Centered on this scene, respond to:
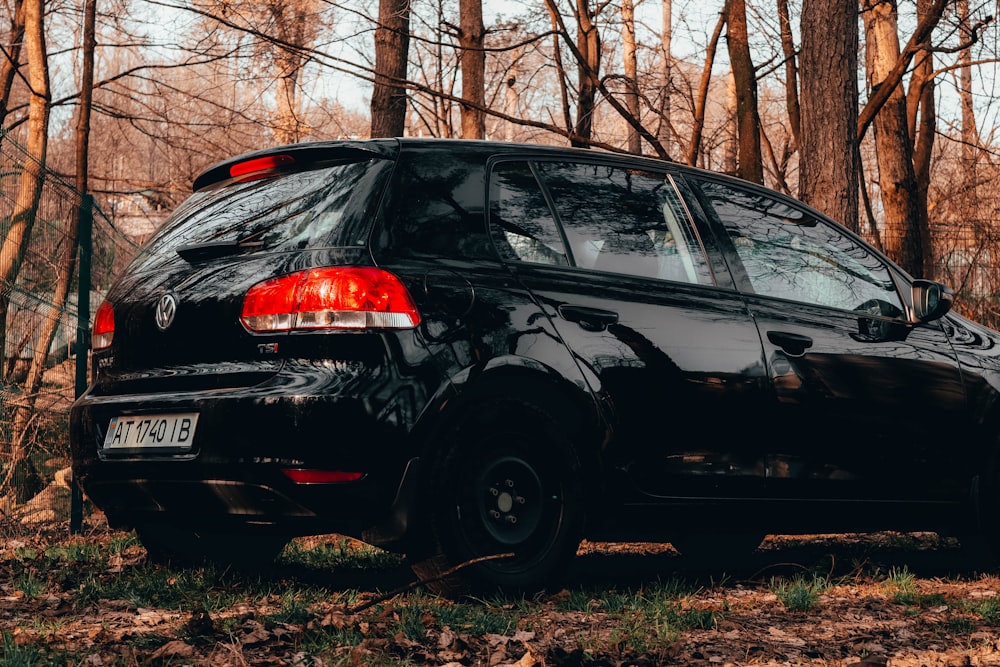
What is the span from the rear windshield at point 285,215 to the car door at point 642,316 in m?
0.57

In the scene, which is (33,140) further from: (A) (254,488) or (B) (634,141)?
(A) (254,488)

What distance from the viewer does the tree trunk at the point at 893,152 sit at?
11.6 metres

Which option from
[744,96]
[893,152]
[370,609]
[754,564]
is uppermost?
[744,96]

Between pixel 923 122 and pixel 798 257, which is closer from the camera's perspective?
pixel 798 257

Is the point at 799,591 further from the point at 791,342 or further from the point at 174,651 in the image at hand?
the point at 174,651

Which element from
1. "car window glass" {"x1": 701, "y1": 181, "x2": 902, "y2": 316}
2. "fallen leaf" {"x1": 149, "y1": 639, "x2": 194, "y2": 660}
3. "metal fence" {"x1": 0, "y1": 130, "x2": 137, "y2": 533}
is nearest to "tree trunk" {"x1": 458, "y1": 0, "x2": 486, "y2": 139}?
"metal fence" {"x1": 0, "y1": 130, "x2": 137, "y2": 533}

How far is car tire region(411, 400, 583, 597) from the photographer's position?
13.9ft

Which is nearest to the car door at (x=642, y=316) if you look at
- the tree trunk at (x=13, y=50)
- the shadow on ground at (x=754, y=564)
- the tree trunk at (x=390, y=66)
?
the shadow on ground at (x=754, y=564)

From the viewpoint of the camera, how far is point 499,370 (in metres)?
4.31

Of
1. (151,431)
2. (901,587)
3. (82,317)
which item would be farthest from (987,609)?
(82,317)

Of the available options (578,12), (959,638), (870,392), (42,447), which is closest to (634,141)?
(578,12)

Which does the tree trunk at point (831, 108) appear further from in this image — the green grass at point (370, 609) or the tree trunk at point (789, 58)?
the tree trunk at point (789, 58)

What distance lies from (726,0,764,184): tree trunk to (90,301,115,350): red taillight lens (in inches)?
337

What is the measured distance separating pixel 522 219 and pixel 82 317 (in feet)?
11.6
